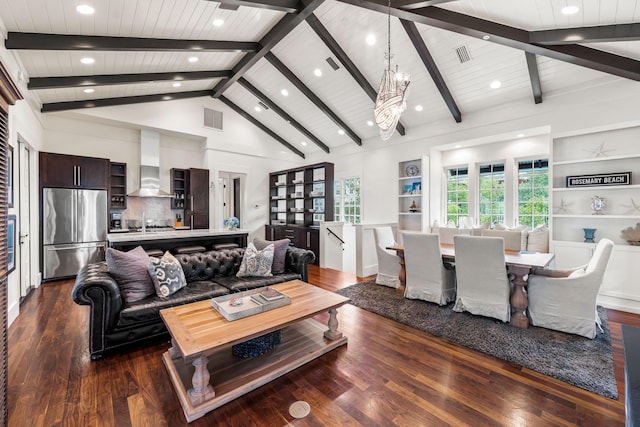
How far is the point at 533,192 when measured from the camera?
18.0ft

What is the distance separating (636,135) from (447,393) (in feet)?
15.4

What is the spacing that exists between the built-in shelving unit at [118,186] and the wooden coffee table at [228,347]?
4.93 m

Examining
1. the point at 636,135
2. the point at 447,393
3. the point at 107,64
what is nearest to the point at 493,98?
the point at 636,135

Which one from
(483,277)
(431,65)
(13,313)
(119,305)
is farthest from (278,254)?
(431,65)

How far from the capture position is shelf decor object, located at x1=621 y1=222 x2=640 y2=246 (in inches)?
148

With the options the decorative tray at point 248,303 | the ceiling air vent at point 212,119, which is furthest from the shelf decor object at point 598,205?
the ceiling air vent at point 212,119

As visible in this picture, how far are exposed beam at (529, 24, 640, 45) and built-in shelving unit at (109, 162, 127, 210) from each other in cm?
764

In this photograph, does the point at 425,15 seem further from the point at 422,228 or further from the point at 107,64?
the point at 107,64

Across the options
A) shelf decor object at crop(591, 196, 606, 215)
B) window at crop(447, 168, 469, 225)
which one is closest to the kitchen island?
window at crop(447, 168, 469, 225)

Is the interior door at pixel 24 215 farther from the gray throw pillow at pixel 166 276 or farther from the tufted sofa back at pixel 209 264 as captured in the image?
the gray throw pillow at pixel 166 276

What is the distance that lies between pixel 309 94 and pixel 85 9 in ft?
13.2

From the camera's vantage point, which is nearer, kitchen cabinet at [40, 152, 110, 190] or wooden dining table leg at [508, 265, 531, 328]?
wooden dining table leg at [508, 265, 531, 328]

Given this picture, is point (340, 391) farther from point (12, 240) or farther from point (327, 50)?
point (327, 50)

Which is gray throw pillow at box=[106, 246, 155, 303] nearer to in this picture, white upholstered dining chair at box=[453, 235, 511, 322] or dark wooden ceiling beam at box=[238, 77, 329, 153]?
white upholstered dining chair at box=[453, 235, 511, 322]
